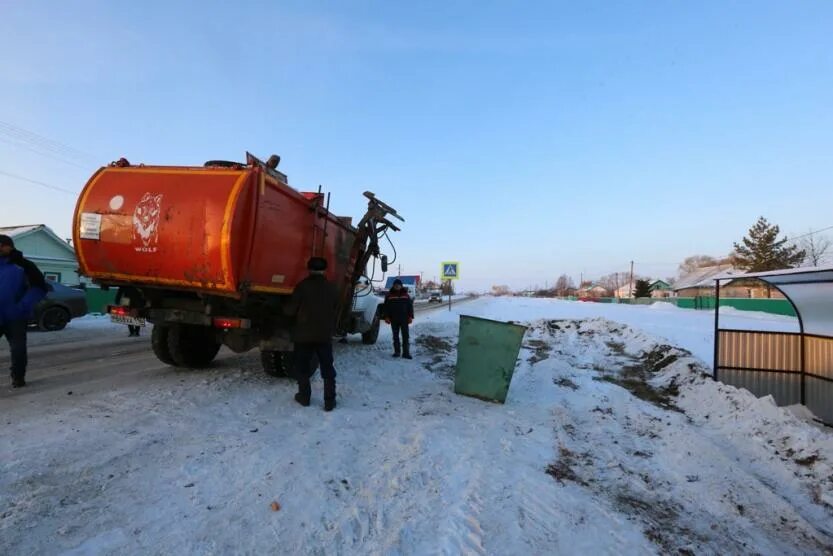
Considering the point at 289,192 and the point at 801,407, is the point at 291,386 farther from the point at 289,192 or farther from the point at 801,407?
the point at 801,407

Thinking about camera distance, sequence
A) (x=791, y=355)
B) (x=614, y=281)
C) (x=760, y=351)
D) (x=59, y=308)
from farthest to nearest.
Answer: (x=614, y=281) → (x=59, y=308) → (x=760, y=351) → (x=791, y=355)

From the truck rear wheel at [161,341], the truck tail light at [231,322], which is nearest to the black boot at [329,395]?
the truck tail light at [231,322]

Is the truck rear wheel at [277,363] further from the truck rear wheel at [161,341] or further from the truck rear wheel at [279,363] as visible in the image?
the truck rear wheel at [161,341]

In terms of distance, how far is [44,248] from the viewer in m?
30.6

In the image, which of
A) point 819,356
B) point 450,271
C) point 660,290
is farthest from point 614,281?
point 819,356

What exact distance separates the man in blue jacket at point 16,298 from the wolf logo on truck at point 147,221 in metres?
1.80

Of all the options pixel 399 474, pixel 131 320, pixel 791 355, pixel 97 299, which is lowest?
pixel 399 474

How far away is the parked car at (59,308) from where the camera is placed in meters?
14.6

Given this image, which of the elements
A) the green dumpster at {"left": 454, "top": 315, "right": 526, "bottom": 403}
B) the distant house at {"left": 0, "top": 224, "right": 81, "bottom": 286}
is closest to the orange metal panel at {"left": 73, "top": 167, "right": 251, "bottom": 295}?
the green dumpster at {"left": 454, "top": 315, "right": 526, "bottom": 403}

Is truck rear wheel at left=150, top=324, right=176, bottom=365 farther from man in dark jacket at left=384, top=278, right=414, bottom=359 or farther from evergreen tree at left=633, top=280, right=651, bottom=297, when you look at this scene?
evergreen tree at left=633, top=280, right=651, bottom=297

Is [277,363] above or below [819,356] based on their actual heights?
below

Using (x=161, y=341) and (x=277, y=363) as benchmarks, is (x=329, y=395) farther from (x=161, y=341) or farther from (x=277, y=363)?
(x=161, y=341)

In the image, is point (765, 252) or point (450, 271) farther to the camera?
point (765, 252)

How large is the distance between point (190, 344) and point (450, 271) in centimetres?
1960
